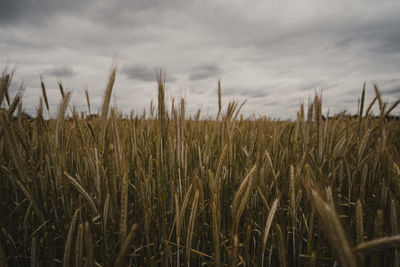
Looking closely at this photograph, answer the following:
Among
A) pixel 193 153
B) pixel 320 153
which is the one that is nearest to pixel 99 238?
pixel 193 153

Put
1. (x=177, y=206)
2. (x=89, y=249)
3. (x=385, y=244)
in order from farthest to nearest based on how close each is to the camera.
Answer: (x=177, y=206) → (x=89, y=249) → (x=385, y=244)

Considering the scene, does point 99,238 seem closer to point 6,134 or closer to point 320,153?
point 6,134

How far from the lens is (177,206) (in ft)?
2.57

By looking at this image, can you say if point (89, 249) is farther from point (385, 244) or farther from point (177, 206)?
point (385, 244)

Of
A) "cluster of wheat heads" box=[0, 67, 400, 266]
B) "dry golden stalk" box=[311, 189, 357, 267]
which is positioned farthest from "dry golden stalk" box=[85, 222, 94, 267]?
"dry golden stalk" box=[311, 189, 357, 267]

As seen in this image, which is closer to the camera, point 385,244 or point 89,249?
point 385,244

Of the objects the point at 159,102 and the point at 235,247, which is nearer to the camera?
the point at 235,247

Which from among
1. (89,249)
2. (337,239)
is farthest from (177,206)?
(337,239)

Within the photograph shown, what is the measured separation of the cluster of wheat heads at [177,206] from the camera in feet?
2.13

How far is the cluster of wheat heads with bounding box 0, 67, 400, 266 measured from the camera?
0.65m

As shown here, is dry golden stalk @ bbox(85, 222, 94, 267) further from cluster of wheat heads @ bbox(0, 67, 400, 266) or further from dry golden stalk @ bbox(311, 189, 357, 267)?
dry golden stalk @ bbox(311, 189, 357, 267)

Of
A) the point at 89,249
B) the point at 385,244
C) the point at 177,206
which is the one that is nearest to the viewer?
the point at 385,244

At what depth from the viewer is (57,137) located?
44.0 inches

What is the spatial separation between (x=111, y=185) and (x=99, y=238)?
707 millimetres
